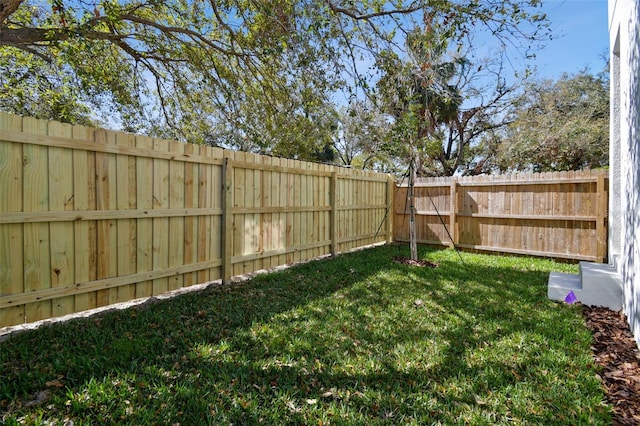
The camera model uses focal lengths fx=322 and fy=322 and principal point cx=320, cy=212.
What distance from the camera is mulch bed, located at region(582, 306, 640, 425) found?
6.02ft

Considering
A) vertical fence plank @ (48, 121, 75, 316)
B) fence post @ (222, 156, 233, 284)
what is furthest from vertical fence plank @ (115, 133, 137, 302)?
fence post @ (222, 156, 233, 284)

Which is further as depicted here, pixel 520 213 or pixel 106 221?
pixel 520 213

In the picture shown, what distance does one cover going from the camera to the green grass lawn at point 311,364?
178cm

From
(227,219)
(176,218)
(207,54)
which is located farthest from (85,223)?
(207,54)

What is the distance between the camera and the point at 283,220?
538 centimetres

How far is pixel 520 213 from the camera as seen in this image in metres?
6.55

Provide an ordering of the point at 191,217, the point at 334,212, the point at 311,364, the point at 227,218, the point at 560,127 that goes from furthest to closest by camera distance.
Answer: the point at 560,127 < the point at 334,212 < the point at 227,218 < the point at 191,217 < the point at 311,364

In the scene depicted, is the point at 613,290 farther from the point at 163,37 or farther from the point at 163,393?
the point at 163,37

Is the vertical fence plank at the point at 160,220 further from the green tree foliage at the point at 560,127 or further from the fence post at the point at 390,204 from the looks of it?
the green tree foliage at the point at 560,127

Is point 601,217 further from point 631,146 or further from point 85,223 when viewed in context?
point 85,223

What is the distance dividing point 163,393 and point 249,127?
6086 millimetres

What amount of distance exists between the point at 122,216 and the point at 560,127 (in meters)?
15.3

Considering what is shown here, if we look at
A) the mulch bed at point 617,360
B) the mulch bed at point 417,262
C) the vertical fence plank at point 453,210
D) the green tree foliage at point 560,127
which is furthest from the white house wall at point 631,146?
the green tree foliage at point 560,127

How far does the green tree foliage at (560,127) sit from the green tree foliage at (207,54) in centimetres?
→ 1018
